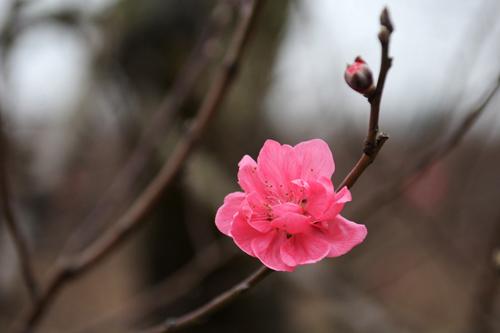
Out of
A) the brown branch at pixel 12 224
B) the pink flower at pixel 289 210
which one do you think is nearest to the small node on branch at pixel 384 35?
the pink flower at pixel 289 210

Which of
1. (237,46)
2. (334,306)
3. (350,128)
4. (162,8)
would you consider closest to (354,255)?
(334,306)

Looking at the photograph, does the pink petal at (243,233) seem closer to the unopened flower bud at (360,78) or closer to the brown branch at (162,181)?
the unopened flower bud at (360,78)

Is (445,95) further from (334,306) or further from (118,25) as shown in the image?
(118,25)

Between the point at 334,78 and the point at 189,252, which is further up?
the point at 334,78

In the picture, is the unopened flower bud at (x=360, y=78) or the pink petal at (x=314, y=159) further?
the pink petal at (x=314, y=159)

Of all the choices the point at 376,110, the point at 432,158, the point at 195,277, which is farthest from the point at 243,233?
the point at 195,277

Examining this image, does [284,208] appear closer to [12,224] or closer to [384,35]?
[384,35]
